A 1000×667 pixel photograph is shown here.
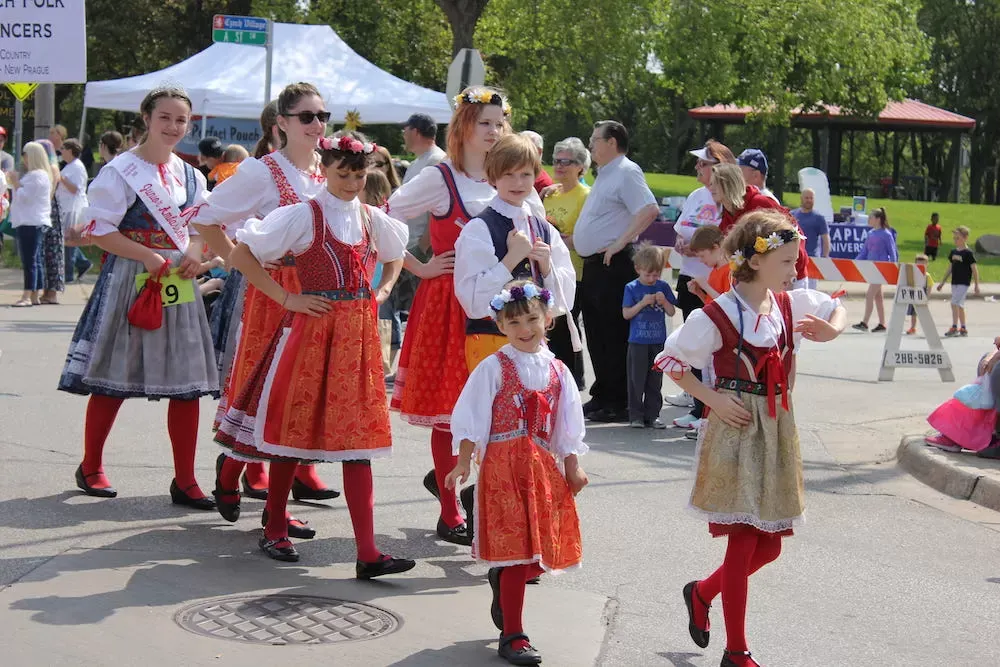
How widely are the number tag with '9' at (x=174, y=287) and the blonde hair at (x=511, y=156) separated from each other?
1.80 metres

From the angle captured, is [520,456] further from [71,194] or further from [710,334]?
[71,194]

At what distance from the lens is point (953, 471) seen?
847 centimetres

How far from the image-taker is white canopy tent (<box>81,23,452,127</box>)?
68.5 ft

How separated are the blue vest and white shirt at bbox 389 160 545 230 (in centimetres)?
32

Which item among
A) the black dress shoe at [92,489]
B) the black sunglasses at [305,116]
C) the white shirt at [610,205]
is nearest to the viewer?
the black sunglasses at [305,116]

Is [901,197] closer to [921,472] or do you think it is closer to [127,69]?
[127,69]

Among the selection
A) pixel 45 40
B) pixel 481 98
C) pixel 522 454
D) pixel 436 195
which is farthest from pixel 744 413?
pixel 45 40

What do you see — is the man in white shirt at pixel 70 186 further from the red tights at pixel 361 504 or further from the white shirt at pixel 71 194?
the red tights at pixel 361 504

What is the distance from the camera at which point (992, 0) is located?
54312 mm

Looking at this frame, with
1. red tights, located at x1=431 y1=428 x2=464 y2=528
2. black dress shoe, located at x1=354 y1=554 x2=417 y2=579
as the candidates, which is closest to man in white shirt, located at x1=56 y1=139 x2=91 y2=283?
red tights, located at x1=431 y1=428 x2=464 y2=528

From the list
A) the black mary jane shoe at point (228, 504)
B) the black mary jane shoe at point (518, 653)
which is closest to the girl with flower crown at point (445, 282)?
the black mary jane shoe at point (228, 504)

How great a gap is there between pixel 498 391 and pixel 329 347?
1029 millimetres

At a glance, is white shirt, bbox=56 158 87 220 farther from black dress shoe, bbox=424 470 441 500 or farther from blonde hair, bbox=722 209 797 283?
blonde hair, bbox=722 209 797 283

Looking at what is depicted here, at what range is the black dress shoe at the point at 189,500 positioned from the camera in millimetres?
6984
